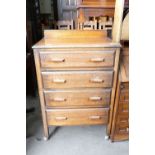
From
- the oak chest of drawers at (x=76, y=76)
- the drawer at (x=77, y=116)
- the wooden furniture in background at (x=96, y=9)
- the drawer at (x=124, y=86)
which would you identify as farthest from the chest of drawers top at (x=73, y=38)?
the wooden furniture in background at (x=96, y=9)

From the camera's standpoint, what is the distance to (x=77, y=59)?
1470mm

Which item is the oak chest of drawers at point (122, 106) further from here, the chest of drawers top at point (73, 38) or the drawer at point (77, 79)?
the chest of drawers top at point (73, 38)

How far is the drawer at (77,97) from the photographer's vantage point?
5.19 ft

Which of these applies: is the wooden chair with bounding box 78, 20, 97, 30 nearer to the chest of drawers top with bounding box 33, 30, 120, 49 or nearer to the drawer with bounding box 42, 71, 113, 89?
the chest of drawers top with bounding box 33, 30, 120, 49

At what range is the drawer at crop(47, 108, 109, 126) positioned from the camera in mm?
1646

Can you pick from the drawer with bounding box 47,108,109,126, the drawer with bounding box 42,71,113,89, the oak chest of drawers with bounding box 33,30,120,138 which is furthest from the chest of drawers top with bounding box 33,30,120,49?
the drawer with bounding box 47,108,109,126

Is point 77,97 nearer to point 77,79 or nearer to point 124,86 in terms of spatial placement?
point 77,79

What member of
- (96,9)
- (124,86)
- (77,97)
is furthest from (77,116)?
(96,9)

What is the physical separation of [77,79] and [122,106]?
44cm

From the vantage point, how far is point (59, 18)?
2.95 metres
